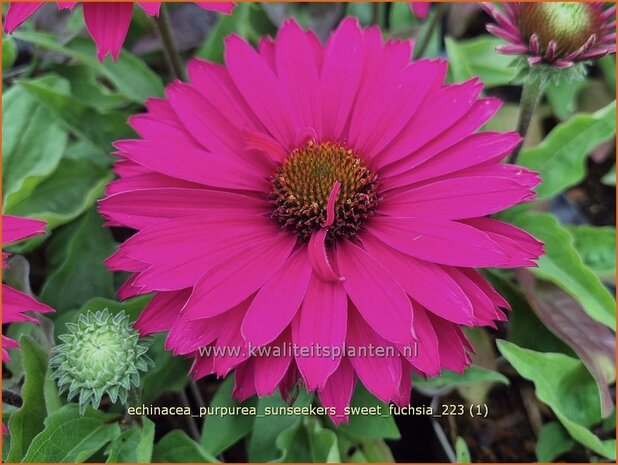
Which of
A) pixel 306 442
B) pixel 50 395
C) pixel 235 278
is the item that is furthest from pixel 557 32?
pixel 50 395

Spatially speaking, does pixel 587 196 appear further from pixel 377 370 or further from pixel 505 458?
pixel 377 370

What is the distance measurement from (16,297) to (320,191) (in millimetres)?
319

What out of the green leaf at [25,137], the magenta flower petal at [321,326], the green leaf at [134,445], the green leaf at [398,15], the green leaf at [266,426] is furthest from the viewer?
the green leaf at [398,15]

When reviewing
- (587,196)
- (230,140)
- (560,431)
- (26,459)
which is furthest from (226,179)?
(587,196)

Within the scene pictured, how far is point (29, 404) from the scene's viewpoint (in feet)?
2.36

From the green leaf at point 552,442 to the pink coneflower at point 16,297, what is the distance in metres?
0.62

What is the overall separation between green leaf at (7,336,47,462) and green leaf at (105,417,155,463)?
83 mm

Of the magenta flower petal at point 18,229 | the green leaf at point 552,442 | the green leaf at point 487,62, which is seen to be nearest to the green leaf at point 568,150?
the green leaf at point 487,62

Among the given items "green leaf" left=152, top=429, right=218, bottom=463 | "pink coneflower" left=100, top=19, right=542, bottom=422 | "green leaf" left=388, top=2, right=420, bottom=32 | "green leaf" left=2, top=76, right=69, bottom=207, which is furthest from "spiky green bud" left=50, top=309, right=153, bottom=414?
"green leaf" left=388, top=2, right=420, bottom=32

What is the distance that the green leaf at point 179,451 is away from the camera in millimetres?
750

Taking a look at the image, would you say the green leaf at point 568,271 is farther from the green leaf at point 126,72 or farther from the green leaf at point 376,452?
the green leaf at point 126,72

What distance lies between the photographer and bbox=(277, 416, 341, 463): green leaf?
77 centimetres

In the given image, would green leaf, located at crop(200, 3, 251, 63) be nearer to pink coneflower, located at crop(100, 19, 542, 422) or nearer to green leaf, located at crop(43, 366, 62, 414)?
pink coneflower, located at crop(100, 19, 542, 422)

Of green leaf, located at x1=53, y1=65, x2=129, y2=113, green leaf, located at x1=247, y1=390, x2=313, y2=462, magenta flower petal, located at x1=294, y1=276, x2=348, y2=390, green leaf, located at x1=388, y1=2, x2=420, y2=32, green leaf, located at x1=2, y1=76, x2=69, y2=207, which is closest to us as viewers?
magenta flower petal, located at x1=294, y1=276, x2=348, y2=390
